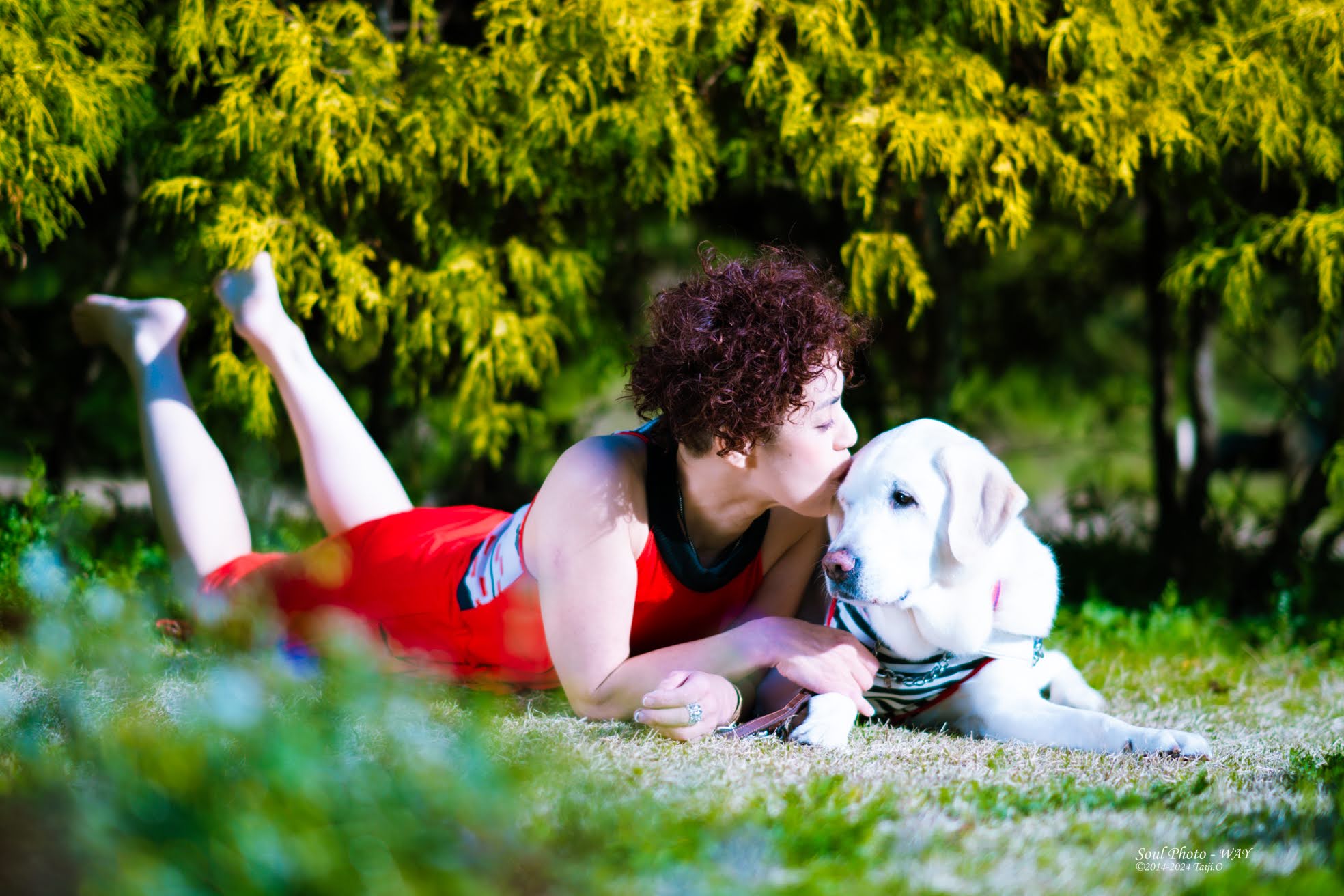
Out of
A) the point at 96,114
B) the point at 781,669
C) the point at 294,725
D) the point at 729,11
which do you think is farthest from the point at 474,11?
the point at 294,725

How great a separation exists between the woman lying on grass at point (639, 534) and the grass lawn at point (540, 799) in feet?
0.56

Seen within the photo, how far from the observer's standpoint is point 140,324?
11.7 ft

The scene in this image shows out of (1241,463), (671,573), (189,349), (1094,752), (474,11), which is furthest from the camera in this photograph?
(1241,463)

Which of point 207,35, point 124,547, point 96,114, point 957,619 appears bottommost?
point 124,547

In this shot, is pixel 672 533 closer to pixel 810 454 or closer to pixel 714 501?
pixel 714 501

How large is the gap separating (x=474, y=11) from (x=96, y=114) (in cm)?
118

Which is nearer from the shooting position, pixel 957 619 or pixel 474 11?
pixel 957 619

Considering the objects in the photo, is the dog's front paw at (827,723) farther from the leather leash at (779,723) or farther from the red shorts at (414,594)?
the red shorts at (414,594)

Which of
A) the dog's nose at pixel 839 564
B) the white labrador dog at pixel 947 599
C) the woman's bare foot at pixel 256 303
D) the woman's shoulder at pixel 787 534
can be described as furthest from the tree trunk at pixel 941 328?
the woman's bare foot at pixel 256 303

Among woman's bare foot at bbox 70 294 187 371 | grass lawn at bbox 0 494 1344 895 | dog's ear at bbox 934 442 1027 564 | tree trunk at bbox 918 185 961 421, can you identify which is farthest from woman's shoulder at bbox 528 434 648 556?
tree trunk at bbox 918 185 961 421

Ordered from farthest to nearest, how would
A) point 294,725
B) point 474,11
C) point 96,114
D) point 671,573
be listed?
point 474,11 → point 96,114 → point 671,573 → point 294,725

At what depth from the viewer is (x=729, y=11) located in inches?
137

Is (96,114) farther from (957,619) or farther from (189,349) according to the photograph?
(957,619)

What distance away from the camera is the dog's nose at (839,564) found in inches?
94.3
